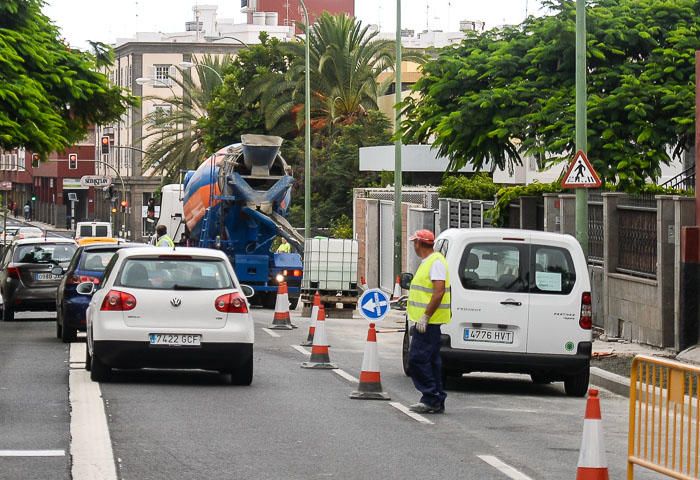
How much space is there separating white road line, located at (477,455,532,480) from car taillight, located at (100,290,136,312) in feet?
18.3

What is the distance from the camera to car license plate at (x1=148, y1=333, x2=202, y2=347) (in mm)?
15920

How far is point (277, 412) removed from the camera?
14016 millimetres

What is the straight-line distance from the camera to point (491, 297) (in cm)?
1636

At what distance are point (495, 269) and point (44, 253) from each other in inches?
581

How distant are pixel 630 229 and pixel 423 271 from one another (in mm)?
11576

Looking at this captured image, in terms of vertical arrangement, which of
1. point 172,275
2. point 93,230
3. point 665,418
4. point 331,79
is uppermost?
point 331,79

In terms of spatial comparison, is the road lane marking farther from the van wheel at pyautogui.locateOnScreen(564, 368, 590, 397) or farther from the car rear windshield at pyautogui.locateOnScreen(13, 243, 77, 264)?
the car rear windshield at pyautogui.locateOnScreen(13, 243, 77, 264)

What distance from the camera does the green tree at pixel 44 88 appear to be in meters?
30.2

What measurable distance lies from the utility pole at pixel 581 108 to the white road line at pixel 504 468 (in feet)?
38.1

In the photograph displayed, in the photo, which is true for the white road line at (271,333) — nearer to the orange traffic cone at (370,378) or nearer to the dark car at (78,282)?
the dark car at (78,282)

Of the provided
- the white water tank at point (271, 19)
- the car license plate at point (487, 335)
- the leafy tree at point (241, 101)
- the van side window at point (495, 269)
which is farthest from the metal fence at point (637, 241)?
the white water tank at point (271, 19)

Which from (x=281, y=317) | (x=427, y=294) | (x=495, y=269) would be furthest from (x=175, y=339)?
(x=281, y=317)

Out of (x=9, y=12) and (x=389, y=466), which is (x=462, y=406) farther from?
(x=9, y=12)

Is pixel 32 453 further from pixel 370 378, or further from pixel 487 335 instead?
pixel 487 335
